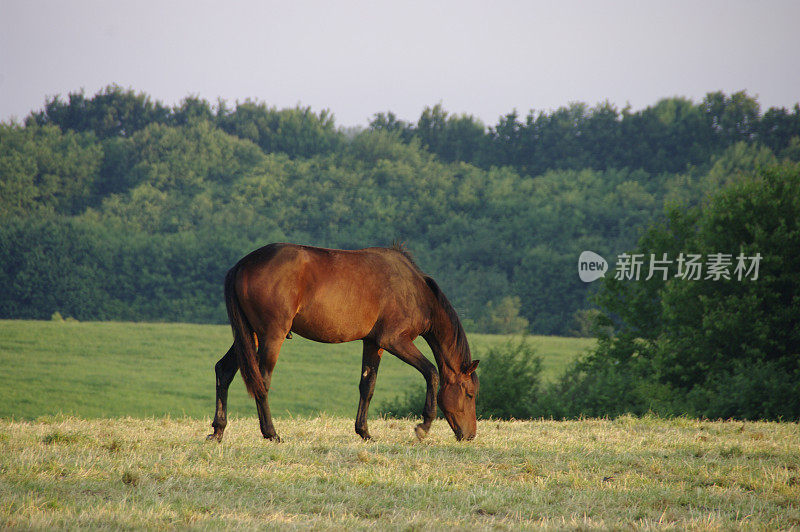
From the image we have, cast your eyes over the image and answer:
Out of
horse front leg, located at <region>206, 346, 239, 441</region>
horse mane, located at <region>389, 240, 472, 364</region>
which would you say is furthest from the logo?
horse front leg, located at <region>206, 346, 239, 441</region>

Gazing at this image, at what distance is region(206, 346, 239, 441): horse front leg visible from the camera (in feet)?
25.8

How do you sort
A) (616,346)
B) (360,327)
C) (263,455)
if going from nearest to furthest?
(263,455) → (360,327) → (616,346)

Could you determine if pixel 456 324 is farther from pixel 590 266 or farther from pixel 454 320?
pixel 590 266

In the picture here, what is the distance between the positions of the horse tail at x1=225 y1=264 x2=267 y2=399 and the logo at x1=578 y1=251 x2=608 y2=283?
168ft

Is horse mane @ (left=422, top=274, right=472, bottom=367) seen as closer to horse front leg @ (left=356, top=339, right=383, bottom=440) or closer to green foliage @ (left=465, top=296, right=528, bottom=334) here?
horse front leg @ (left=356, top=339, right=383, bottom=440)

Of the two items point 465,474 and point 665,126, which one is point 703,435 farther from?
point 665,126

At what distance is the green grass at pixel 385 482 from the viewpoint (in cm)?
492

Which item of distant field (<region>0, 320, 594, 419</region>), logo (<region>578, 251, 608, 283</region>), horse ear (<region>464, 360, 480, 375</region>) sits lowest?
distant field (<region>0, 320, 594, 419</region>)

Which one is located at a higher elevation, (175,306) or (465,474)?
(465,474)

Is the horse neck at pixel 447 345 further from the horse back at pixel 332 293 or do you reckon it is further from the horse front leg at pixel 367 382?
the horse front leg at pixel 367 382

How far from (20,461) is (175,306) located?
174ft

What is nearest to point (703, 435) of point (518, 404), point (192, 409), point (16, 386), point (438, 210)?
point (518, 404)

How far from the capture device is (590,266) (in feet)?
192

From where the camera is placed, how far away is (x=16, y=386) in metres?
31.8
